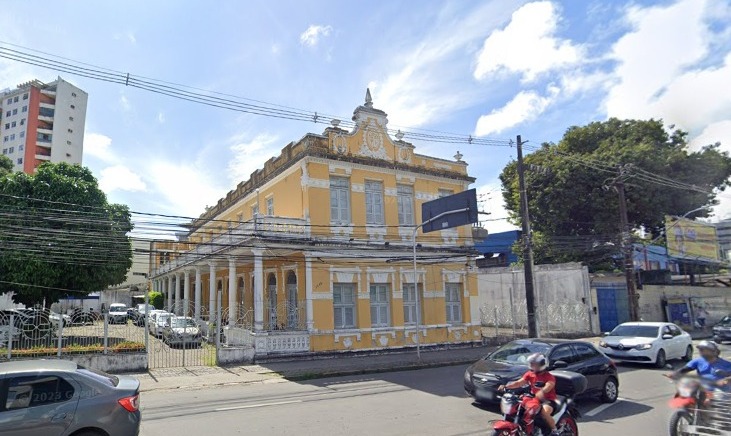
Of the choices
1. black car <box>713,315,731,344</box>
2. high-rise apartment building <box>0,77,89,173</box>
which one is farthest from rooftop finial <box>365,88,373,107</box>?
high-rise apartment building <box>0,77,89,173</box>

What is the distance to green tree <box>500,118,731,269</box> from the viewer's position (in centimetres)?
3155

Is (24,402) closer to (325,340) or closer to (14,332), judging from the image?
(14,332)

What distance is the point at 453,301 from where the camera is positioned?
24.4 meters

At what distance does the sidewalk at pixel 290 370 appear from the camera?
13.8 m

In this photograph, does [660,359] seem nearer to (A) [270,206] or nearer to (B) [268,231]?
(B) [268,231]

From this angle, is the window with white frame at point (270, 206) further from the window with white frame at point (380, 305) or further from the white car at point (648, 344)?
the white car at point (648, 344)

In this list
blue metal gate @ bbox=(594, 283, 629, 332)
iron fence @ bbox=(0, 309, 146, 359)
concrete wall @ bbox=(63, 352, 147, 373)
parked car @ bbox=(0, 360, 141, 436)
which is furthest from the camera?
blue metal gate @ bbox=(594, 283, 629, 332)

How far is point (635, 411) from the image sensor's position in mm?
9594

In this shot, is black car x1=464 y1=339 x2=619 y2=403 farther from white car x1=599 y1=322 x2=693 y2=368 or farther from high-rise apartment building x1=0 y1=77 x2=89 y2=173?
high-rise apartment building x1=0 y1=77 x2=89 y2=173

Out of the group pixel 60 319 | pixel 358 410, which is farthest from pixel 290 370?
pixel 60 319

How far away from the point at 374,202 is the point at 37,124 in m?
69.1

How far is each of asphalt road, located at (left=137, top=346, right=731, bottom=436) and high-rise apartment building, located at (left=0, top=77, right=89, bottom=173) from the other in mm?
70643

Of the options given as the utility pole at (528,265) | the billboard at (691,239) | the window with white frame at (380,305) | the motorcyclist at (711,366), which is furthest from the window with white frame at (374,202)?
the billboard at (691,239)

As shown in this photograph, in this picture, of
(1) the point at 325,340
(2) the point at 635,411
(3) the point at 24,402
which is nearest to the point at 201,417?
(3) the point at 24,402
